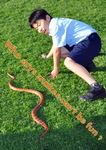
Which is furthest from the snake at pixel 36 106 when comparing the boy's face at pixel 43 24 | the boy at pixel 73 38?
the boy's face at pixel 43 24

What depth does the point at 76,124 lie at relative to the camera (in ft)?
12.8

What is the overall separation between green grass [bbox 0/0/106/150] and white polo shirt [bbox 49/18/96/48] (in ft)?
2.71

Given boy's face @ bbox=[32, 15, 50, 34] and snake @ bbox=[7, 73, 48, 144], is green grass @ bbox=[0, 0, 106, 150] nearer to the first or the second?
snake @ bbox=[7, 73, 48, 144]

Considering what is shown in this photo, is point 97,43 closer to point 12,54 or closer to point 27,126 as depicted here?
point 27,126

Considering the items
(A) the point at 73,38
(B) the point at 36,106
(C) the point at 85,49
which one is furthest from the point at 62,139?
(A) the point at 73,38

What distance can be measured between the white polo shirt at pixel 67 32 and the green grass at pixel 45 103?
82 centimetres

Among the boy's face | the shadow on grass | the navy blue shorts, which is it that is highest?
the boy's face

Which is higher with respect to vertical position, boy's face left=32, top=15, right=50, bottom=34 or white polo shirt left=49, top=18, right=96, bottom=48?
boy's face left=32, top=15, right=50, bottom=34

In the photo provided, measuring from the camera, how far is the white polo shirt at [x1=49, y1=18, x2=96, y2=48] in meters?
4.59

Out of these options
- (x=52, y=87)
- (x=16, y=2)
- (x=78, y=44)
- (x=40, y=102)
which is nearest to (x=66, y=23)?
(x=78, y=44)

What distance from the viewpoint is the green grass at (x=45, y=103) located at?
11.9 ft

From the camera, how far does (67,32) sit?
15.4 feet

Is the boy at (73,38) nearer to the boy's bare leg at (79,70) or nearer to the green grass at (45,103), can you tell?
the boy's bare leg at (79,70)

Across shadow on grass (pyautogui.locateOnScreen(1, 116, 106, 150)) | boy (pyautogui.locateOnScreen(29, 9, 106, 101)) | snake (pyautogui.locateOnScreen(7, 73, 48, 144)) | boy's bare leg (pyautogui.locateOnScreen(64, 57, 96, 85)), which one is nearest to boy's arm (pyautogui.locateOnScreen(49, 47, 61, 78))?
boy (pyautogui.locateOnScreen(29, 9, 106, 101))
